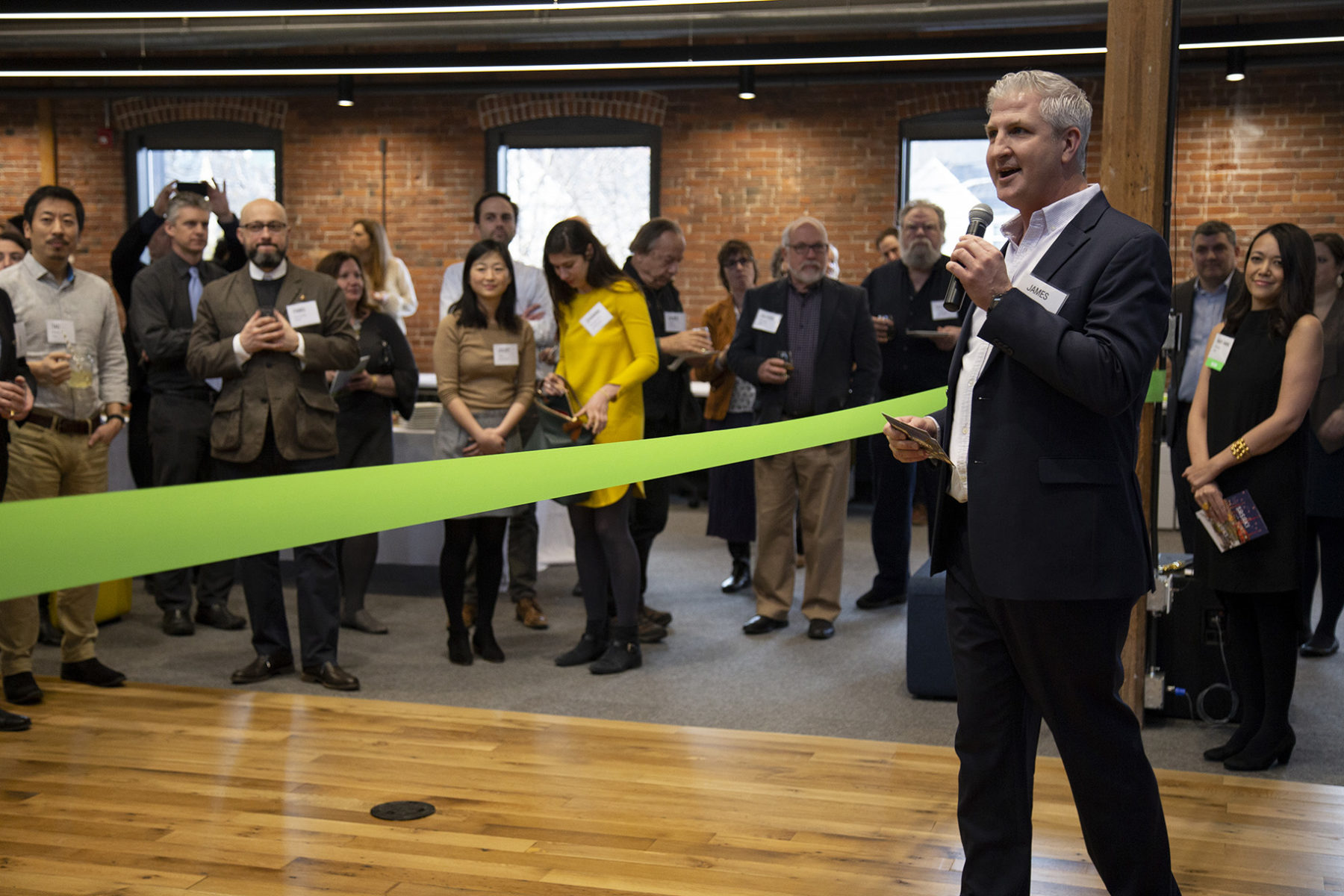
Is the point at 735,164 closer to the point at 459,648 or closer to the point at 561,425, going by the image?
the point at 561,425

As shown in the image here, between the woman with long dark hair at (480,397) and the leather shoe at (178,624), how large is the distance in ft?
4.05

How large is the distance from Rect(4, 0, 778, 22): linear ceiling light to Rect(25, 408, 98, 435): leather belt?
4397mm

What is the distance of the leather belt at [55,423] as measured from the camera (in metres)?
3.89

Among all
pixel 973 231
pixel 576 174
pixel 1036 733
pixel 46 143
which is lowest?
pixel 1036 733

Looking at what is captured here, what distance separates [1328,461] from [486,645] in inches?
127

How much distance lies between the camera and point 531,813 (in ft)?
9.10

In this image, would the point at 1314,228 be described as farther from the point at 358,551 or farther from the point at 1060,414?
the point at 1060,414

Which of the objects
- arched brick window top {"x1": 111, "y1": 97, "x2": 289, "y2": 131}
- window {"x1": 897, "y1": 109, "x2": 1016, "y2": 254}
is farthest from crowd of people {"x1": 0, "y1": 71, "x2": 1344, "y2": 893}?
arched brick window top {"x1": 111, "y1": 97, "x2": 289, "y2": 131}

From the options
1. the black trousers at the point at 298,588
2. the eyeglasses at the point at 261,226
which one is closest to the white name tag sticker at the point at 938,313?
the black trousers at the point at 298,588

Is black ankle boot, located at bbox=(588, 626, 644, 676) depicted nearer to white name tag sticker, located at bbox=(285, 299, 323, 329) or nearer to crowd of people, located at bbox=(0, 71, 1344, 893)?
crowd of people, located at bbox=(0, 71, 1344, 893)

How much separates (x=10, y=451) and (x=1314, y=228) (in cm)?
892

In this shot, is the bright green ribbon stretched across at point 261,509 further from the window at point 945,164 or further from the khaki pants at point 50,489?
Answer: the window at point 945,164

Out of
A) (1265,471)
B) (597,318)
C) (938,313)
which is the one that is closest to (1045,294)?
(1265,471)

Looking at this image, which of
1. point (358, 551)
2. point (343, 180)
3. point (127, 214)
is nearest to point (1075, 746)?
point (358, 551)
